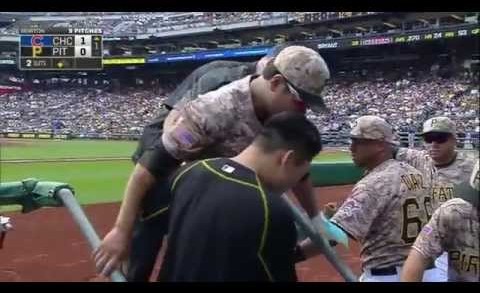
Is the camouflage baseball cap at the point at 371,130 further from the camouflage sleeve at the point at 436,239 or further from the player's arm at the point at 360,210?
the camouflage sleeve at the point at 436,239

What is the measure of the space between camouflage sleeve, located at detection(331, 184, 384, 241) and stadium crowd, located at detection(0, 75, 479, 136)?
20.7 meters

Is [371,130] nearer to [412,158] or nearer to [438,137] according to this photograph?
[412,158]

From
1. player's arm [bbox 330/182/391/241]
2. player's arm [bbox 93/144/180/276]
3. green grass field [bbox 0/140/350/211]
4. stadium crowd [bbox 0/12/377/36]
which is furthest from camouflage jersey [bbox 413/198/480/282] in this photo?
stadium crowd [bbox 0/12/377/36]

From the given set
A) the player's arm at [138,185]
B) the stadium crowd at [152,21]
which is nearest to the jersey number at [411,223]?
the player's arm at [138,185]

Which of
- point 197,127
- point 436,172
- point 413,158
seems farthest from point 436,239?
point 436,172

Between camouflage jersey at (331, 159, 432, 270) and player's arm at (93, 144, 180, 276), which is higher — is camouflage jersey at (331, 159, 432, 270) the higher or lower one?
the lower one

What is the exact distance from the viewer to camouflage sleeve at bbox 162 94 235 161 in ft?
4.84

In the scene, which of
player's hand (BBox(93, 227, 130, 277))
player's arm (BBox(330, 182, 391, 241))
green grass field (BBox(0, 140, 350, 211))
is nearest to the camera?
player's hand (BBox(93, 227, 130, 277))

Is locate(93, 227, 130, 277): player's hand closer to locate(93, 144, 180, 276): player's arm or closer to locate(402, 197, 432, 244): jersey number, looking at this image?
locate(93, 144, 180, 276): player's arm

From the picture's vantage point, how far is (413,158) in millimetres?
2986
